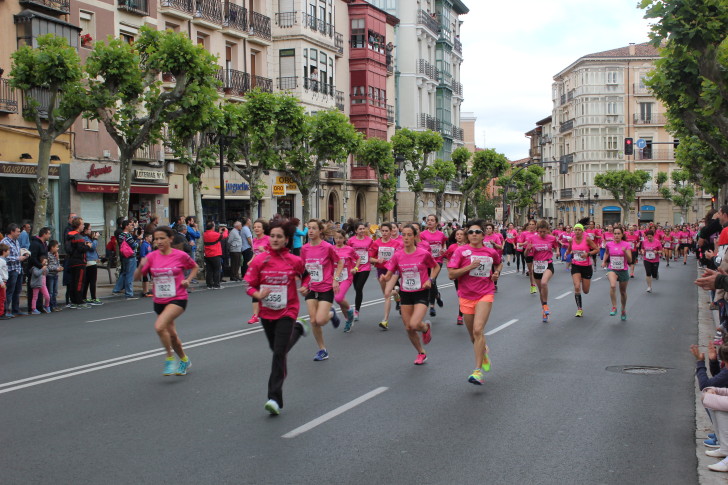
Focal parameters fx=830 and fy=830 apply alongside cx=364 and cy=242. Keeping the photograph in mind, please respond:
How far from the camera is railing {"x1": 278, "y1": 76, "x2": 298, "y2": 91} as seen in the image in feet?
142

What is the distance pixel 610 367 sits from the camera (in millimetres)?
10703

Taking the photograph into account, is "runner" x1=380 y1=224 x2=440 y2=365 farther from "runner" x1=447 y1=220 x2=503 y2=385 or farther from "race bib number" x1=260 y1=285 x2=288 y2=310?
"race bib number" x1=260 y1=285 x2=288 y2=310

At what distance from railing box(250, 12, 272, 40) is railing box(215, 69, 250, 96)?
2.40m

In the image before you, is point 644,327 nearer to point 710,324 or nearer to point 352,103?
point 710,324

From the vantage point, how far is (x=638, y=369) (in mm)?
10625

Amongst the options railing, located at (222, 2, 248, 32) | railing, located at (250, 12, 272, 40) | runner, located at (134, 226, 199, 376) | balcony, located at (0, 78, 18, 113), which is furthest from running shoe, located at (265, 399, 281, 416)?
railing, located at (250, 12, 272, 40)

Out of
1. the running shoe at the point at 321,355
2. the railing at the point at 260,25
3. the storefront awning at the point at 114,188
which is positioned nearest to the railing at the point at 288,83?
the railing at the point at 260,25

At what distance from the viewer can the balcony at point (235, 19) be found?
38.7 meters

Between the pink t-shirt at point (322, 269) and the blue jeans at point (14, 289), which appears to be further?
the blue jeans at point (14, 289)

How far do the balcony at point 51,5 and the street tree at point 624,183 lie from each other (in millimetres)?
69739

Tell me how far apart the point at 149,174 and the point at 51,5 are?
7.95 m

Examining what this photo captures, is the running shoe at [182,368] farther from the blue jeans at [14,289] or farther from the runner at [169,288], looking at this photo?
the blue jeans at [14,289]

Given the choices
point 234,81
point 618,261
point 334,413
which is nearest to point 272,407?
point 334,413

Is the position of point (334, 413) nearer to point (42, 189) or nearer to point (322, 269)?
point (322, 269)
